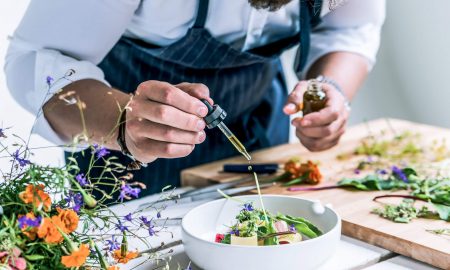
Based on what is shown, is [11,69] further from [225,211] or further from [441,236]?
[441,236]

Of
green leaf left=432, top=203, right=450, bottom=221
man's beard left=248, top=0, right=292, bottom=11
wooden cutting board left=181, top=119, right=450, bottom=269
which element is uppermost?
man's beard left=248, top=0, right=292, bottom=11

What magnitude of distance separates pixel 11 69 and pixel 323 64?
0.70m

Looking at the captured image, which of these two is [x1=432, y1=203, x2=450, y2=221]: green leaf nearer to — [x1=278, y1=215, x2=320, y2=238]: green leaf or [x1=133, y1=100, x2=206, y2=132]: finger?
[x1=278, y1=215, x2=320, y2=238]: green leaf

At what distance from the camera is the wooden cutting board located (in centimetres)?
98

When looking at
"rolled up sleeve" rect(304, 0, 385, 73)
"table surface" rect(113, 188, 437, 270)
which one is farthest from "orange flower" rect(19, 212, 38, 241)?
"rolled up sleeve" rect(304, 0, 385, 73)

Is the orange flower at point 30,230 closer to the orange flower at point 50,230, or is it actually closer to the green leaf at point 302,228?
the orange flower at point 50,230

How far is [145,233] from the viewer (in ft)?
3.64

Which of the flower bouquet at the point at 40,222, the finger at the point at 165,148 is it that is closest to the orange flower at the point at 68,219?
the flower bouquet at the point at 40,222

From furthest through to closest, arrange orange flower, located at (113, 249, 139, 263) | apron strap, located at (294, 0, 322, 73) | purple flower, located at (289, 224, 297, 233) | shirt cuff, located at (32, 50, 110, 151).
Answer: apron strap, located at (294, 0, 322, 73) → shirt cuff, located at (32, 50, 110, 151) → purple flower, located at (289, 224, 297, 233) → orange flower, located at (113, 249, 139, 263)

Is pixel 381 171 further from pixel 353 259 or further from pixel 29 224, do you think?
pixel 29 224

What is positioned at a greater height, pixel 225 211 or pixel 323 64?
pixel 323 64

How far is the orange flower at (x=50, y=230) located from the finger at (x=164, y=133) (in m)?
0.33

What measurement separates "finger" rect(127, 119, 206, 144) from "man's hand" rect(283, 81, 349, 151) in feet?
1.17

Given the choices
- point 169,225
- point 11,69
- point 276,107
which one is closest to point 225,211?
point 169,225
